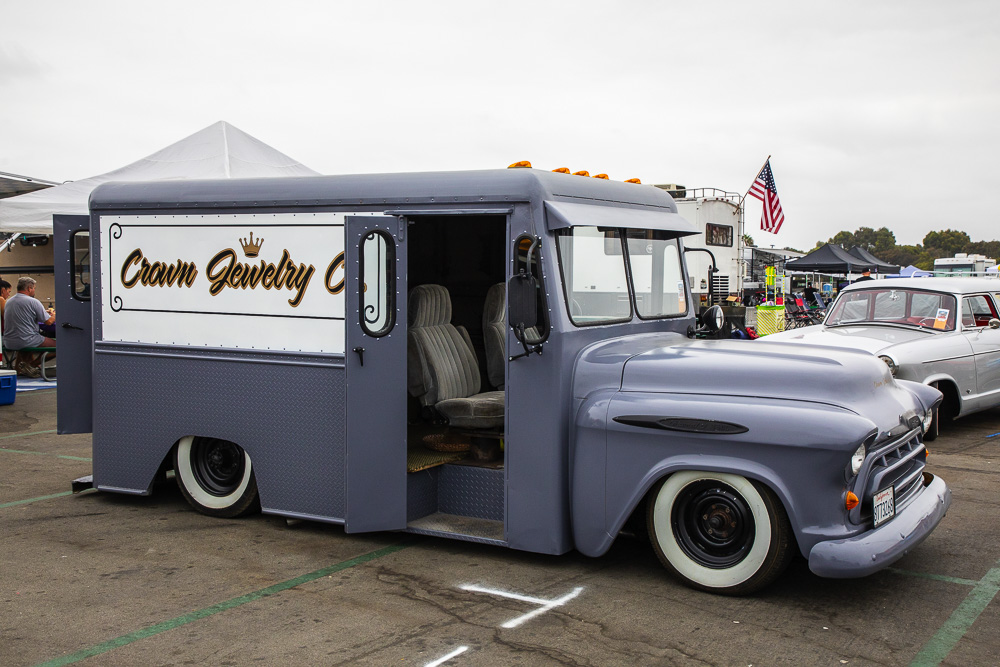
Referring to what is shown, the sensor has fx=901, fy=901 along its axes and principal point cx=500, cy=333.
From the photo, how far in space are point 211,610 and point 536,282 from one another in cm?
253

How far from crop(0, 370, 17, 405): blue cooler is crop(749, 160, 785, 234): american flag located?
61.6 ft

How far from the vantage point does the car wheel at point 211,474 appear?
21.9 feet

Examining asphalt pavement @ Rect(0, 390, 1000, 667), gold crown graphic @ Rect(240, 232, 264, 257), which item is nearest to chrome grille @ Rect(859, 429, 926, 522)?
asphalt pavement @ Rect(0, 390, 1000, 667)

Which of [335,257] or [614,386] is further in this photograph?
[335,257]

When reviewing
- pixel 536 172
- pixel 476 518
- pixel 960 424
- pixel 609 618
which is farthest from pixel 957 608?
pixel 960 424

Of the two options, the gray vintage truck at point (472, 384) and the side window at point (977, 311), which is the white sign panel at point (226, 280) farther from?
the side window at point (977, 311)

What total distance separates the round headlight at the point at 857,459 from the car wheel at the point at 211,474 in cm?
416

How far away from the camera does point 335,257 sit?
6027 millimetres

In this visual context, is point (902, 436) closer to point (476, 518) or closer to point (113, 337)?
point (476, 518)

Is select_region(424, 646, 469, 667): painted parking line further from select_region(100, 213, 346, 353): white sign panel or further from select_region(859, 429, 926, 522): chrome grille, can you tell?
select_region(100, 213, 346, 353): white sign panel

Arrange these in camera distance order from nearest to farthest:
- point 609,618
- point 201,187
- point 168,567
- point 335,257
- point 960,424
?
point 609,618 → point 168,567 → point 335,257 → point 201,187 → point 960,424

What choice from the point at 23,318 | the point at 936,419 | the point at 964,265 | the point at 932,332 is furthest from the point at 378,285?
the point at 964,265

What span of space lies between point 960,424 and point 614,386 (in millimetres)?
7872

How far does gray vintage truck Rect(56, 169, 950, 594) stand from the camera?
485 centimetres
